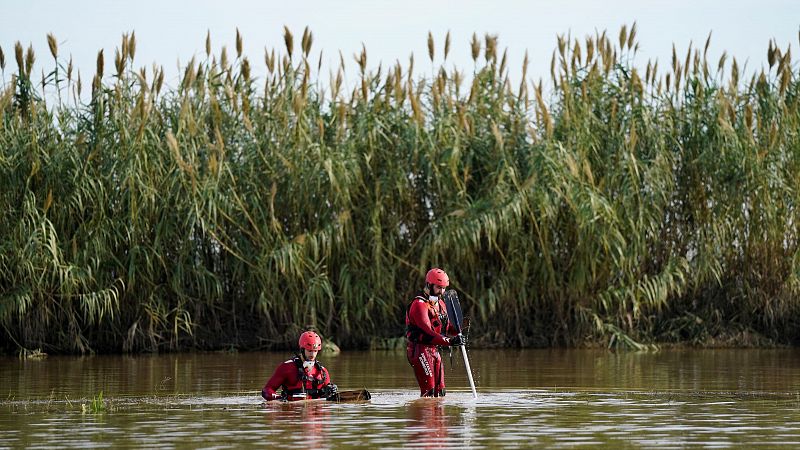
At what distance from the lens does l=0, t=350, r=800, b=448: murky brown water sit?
30.8 ft

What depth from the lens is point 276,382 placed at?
12.1m

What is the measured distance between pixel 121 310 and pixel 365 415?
9223 mm

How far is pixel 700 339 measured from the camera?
20453mm

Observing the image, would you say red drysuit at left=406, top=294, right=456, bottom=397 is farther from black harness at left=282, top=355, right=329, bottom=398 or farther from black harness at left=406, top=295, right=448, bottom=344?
black harness at left=282, top=355, right=329, bottom=398

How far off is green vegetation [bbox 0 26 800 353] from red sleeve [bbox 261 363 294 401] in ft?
22.4

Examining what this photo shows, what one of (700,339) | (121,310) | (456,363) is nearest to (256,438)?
(456,363)

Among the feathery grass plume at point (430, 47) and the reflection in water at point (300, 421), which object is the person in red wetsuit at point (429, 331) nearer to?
the reflection in water at point (300, 421)

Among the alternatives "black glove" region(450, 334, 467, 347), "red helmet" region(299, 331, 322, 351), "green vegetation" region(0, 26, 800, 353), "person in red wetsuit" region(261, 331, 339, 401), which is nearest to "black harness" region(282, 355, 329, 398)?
"person in red wetsuit" region(261, 331, 339, 401)

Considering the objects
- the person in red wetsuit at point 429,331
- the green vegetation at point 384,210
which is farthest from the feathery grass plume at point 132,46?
the person in red wetsuit at point 429,331

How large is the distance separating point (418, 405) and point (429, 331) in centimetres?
72

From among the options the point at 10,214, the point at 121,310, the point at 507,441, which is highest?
the point at 10,214

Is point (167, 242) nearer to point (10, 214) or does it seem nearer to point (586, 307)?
point (10, 214)

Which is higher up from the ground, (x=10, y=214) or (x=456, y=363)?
(x=10, y=214)

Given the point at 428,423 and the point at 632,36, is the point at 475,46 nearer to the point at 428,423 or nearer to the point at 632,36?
the point at 632,36
